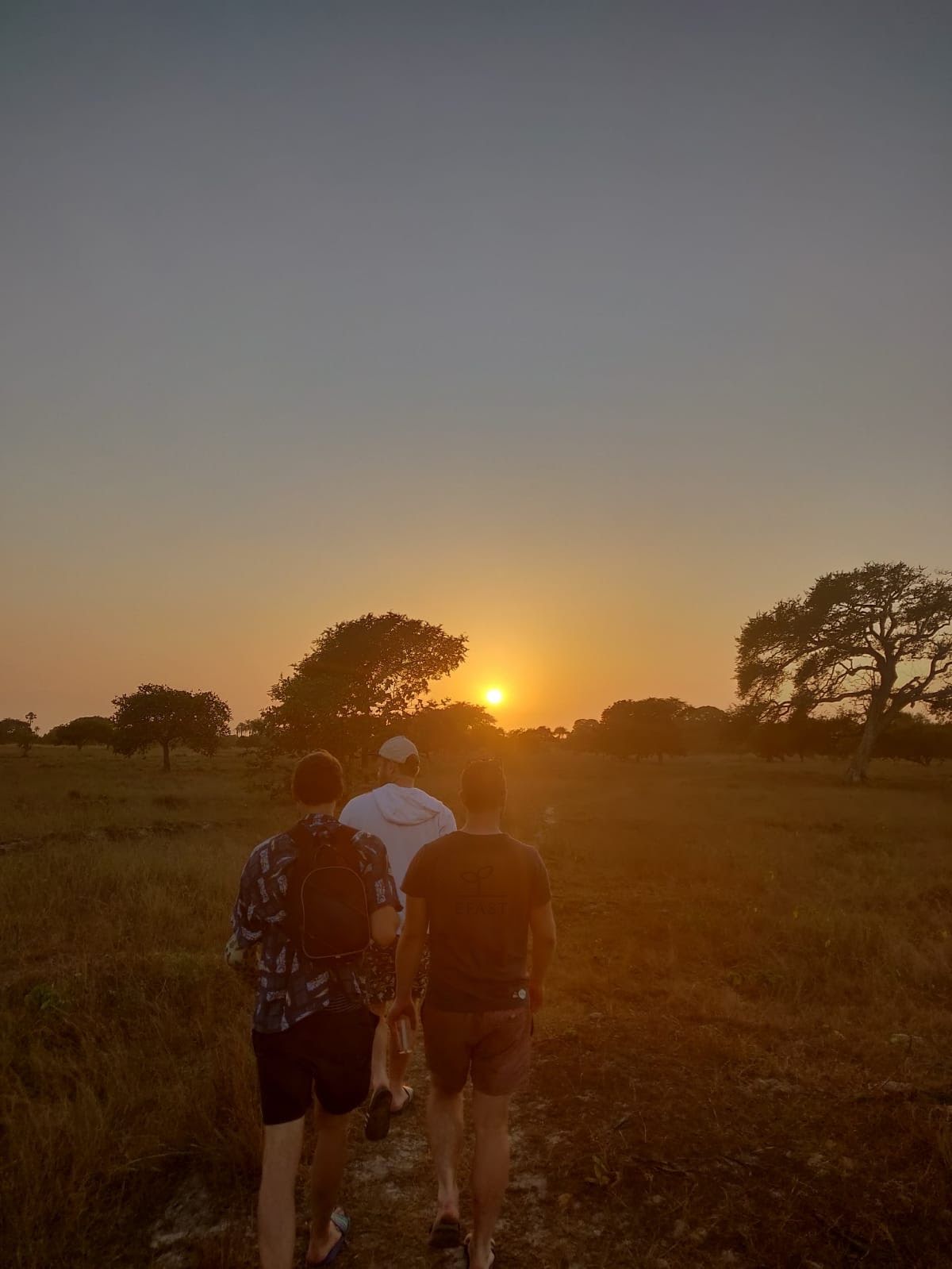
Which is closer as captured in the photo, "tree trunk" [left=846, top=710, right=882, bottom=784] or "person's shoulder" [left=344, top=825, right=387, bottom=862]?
"person's shoulder" [left=344, top=825, right=387, bottom=862]

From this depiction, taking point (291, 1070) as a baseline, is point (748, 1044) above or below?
below

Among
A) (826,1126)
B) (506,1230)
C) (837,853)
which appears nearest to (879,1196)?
(826,1126)

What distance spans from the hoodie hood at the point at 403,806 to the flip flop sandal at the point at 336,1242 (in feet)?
6.81

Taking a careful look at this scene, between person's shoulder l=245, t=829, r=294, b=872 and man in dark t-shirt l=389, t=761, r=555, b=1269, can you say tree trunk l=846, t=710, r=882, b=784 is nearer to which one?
man in dark t-shirt l=389, t=761, r=555, b=1269

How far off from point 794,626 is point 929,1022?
32.3 metres

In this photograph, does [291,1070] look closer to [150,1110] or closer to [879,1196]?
[150,1110]

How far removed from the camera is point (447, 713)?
1332 inches

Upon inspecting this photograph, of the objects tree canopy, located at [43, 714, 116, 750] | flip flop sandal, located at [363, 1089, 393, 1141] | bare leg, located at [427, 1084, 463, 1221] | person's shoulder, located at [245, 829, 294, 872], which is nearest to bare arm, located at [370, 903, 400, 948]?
person's shoulder, located at [245, 829, 294, 872]

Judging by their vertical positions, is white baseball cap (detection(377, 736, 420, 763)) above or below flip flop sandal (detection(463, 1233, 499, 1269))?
above

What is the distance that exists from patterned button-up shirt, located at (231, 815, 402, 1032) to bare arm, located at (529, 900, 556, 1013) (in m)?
0.76

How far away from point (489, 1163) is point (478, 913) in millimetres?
1102

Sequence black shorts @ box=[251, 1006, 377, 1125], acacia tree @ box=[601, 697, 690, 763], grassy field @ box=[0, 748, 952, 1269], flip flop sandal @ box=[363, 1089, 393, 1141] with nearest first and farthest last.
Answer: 1. black shorts @ box=[251, 1006, 377, 1125]
2. grassy field @ box=[0, 748, 952, 1269]
3. flip flop sandal @ box=[363, 1089, 393, 1141]
4. acacia tree @ box=[601, 697, 690, 763]

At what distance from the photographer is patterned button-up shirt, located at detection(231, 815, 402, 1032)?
3.26 m

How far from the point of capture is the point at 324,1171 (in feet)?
11.3
